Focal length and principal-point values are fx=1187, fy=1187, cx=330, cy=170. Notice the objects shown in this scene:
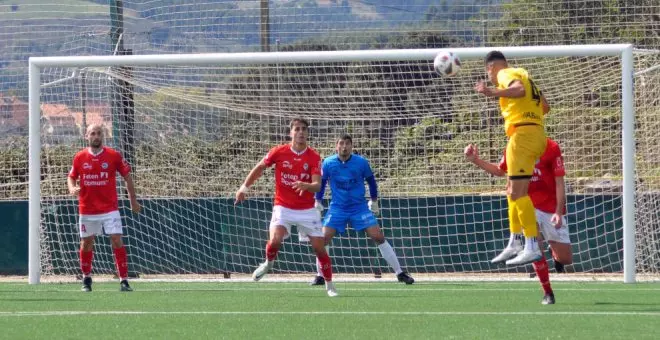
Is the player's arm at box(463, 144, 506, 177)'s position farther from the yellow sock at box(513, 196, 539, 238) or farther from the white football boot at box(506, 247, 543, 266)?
the white football boot at box(506, 247, 543, 266)

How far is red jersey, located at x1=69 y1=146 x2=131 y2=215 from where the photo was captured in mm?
14023

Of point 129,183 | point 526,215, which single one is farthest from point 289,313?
point 129,183

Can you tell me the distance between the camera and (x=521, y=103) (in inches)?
402

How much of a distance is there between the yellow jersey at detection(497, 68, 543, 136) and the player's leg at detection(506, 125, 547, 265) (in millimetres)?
88

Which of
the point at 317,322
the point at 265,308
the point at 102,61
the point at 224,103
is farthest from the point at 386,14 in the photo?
the point at 317,322

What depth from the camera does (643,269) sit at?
16.5 metres

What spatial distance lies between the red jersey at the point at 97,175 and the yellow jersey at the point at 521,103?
17.9 ft

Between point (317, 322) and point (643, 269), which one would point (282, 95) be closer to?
point (643, 269)

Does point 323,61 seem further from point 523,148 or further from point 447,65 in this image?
point 523,148

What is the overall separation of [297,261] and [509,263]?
8516mm

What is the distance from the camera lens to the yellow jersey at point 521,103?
1013 centimetres

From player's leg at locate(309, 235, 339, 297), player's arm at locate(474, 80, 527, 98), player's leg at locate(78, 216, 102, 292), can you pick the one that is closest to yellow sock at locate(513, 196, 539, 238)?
player's arm at locate(474, 80, 527, 98)

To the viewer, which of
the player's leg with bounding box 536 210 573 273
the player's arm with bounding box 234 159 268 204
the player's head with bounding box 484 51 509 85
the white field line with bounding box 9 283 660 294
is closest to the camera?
the player's head with bounding box 484 51 509 85

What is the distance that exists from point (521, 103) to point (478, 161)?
2.66 feet
